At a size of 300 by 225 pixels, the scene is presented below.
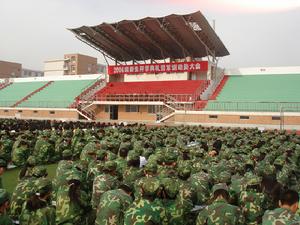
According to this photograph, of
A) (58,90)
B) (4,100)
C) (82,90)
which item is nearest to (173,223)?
(82,90)

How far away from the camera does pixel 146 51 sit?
48.3 m

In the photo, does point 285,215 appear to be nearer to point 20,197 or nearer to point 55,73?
point 20,197

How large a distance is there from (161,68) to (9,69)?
6716cm

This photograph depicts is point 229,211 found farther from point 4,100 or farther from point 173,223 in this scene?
point 4,100

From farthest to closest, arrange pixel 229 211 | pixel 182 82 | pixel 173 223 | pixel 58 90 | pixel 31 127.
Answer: pixel 58 90 → pixel 182 82 → pixel 31 127 → pixel 173 223 → pixel 229 211

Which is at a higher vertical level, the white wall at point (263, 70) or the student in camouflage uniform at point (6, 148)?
the white wall at point (263, 70)

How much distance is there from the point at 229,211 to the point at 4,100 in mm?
55041

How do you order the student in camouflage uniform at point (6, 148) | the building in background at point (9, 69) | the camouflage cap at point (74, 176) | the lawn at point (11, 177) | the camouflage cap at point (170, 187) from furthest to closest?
the building in background at point (9, 69) → the student in camouflage uniform at point (6, 148) → the lawn at point (11, 177) → the camouflage cap at point (74, 176) → the camouflage cap at point (170, 187)

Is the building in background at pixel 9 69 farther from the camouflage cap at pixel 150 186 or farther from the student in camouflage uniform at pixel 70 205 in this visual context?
the camouflage cap at pixel 150 186

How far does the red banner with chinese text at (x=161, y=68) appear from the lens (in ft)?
145

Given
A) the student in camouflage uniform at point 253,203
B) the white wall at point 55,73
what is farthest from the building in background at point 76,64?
the student in camouflage uniform at point 253,203

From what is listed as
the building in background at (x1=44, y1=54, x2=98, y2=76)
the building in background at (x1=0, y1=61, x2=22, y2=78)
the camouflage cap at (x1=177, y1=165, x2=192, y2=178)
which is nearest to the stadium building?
the camouflage cap at (x1=177, y1=165, x2=192, y2=178)

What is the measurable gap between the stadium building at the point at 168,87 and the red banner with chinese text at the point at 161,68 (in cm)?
13

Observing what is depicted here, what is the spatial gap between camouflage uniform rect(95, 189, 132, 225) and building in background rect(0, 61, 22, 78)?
98.2 m
